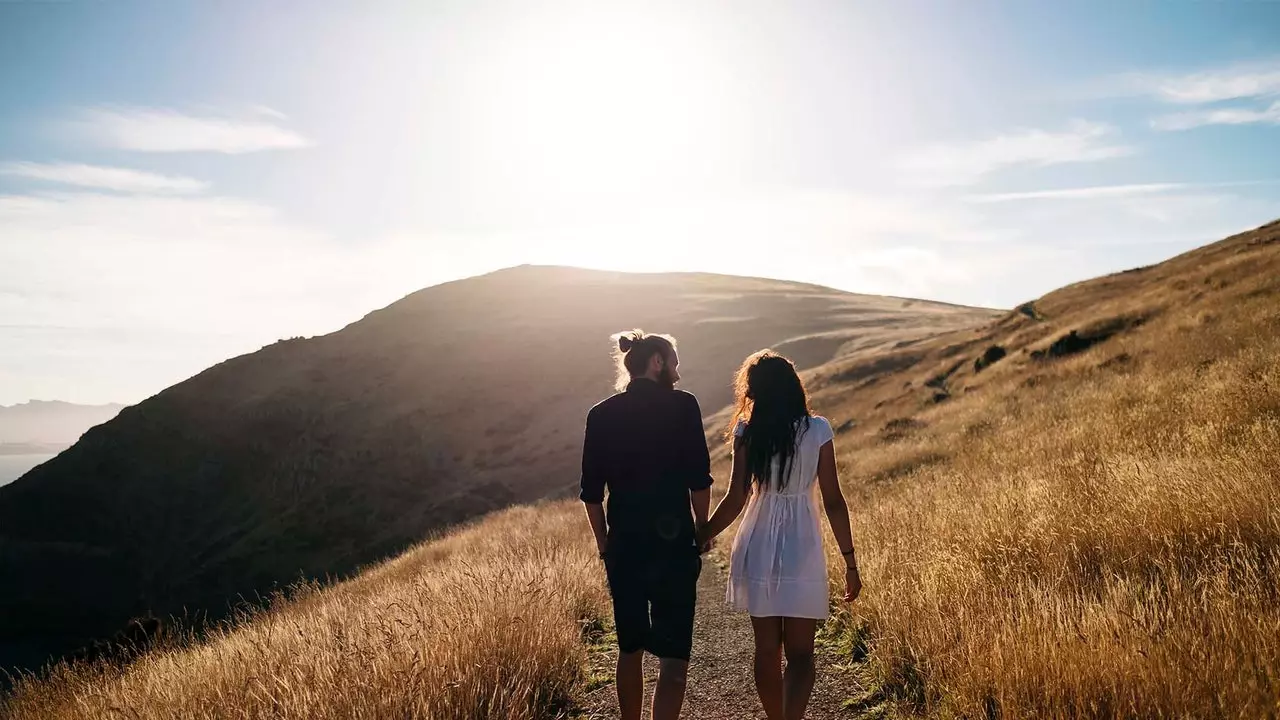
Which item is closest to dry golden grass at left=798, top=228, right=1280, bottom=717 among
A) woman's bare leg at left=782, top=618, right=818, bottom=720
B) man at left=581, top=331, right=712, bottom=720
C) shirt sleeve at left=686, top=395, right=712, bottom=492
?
woman's bare leg at left=782, top=618, right=818, bottom=720

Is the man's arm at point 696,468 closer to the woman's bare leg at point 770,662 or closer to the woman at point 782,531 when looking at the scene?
the woman at point 782,531

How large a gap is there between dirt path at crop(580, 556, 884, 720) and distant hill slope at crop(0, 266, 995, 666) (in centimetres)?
3048

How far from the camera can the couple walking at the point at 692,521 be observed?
13.3ft

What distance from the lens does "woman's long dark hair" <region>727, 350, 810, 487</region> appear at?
13.7 ft

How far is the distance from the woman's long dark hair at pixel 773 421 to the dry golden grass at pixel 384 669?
224 centimetres

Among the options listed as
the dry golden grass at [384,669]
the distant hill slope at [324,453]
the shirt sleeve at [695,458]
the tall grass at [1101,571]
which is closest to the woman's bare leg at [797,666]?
the shirt sleeve at [695,458]

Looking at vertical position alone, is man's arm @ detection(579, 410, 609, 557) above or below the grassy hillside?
above

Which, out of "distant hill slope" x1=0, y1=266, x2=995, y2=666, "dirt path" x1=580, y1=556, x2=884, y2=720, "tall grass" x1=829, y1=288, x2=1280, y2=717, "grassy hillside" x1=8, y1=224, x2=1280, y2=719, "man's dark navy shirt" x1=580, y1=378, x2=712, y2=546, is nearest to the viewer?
"tall grass" x1=829, y1=288, x2=1280, y2=717

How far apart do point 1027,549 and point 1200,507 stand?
4.31ft

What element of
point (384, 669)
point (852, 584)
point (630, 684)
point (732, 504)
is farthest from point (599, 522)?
point (384, 669)

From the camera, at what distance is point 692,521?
13.7 feet

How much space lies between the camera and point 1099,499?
6.62 m

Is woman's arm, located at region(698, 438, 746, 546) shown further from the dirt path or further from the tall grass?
the dirt path

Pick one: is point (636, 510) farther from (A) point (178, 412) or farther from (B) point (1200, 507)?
(A) point (178, 412)
